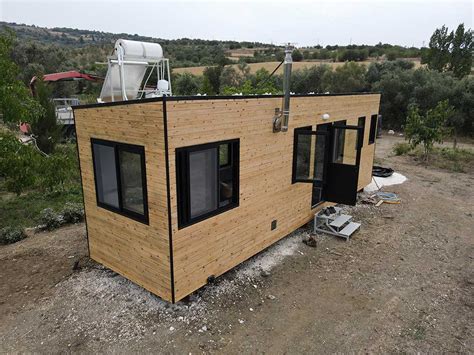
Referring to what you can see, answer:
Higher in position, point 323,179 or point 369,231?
point 323,179

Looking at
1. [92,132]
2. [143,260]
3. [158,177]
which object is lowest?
[143,260]

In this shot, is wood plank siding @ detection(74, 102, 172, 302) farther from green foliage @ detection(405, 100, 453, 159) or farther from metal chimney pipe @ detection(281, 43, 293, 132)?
green foliage @ detection(405, 100, 453, 159)

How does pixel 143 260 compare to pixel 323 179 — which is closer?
pixel 143 260

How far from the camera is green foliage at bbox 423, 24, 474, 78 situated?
85.2 ft

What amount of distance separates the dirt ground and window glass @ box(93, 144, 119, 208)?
1357 millimetres

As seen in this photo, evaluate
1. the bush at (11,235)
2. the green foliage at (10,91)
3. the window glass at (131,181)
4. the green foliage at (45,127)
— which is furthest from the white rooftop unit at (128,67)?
the green foliage at (45,127)

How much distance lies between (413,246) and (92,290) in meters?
6.09

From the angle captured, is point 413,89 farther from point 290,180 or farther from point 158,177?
point 158,177

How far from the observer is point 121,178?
4980 mm

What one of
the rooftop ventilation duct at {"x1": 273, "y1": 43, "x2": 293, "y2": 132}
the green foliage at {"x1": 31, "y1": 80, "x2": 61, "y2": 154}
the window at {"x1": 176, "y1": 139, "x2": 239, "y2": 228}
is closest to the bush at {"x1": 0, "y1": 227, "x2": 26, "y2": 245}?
the window at {"x1": 176, "y1": 139, "x2": 239, "y2": 228}

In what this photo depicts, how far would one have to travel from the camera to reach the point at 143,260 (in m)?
4.98

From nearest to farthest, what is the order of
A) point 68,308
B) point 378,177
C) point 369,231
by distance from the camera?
point 68,308 → point 369,231 → point 378,177

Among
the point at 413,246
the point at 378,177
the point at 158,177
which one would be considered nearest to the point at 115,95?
the point at 158,177

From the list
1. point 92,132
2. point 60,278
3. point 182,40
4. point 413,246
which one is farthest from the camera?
point 182,40
